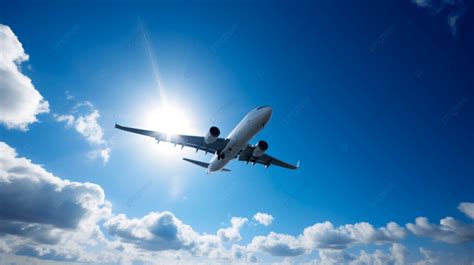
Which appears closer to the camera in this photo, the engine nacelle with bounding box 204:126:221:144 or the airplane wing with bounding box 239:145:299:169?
the engine nacelle with bounding box 204:126:221:144

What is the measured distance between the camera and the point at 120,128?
3142 centimetres

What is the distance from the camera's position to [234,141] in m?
30.7

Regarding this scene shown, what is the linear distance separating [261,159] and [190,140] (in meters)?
11.6

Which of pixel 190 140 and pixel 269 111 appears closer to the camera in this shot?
pixel 269 111

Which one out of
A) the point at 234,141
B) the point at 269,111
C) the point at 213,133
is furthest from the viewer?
the point at 213,133

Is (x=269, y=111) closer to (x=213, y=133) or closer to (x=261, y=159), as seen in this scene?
(x=213, y=133)

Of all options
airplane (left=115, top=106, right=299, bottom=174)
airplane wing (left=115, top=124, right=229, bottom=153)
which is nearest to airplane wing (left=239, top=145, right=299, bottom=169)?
airplane (left=115, top=106, right=299, bottom=174)

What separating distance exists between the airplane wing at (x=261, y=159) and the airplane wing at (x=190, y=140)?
4440 millimetres

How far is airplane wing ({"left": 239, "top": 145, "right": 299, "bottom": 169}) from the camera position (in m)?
39.1

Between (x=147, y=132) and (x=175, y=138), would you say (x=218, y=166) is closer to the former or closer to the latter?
(x=175, y=138)

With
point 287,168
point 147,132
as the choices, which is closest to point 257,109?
point 147,132

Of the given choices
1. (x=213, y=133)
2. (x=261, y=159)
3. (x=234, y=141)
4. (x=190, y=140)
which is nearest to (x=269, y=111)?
(x=234, y=141)

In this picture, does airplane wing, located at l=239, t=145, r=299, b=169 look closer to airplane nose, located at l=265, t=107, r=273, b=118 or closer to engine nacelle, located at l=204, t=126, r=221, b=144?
engine nacelle, located at l=204, t=126, r=221, b=144

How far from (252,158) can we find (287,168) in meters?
7.10
